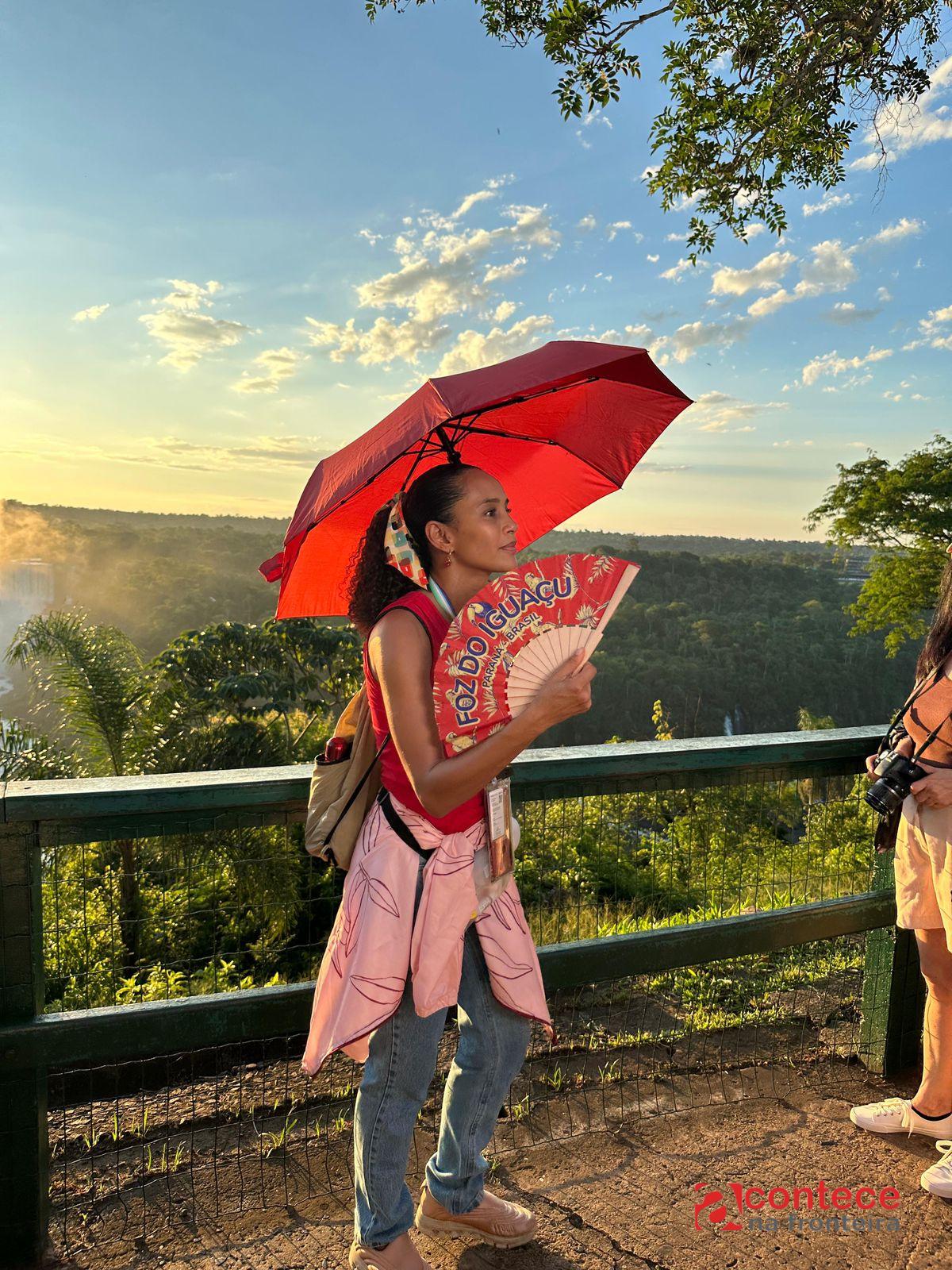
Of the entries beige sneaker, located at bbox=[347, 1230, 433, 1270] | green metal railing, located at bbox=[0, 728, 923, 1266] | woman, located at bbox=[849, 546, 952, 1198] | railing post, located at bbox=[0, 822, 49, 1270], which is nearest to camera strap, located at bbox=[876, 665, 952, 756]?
woman, located at bbox=[849, 546, 952, 1198]

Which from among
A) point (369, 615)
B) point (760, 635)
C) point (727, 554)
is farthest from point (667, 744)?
point (727, 554)

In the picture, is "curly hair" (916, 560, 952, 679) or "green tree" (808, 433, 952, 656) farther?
"green tree" (808, 433, 952, 656)

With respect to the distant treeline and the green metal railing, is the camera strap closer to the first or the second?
the green metal railing

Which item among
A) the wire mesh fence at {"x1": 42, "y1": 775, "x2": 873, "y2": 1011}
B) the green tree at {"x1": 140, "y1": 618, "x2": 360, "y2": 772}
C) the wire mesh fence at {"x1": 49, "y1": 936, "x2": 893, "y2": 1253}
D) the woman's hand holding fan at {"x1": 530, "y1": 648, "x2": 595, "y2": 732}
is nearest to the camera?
the woman's hand holding fan at {"x1": 530, "y1": 648, "x2": 595, "y2": 732}

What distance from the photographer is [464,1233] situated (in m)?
2.29

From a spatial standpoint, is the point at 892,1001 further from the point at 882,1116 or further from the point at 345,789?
the point at 345,789

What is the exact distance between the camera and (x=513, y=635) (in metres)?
1.82

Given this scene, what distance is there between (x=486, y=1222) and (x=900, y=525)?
32082 millimetres

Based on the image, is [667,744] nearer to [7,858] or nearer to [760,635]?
[7,858]

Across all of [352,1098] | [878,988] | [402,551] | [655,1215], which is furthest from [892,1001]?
[402,551]

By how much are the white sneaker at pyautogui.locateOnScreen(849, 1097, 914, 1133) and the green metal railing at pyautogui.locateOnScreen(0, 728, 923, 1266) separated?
61 centimetres

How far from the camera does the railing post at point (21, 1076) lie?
2.13m

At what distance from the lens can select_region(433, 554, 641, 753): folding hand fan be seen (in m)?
1.81

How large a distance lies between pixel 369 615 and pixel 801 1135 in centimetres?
204
